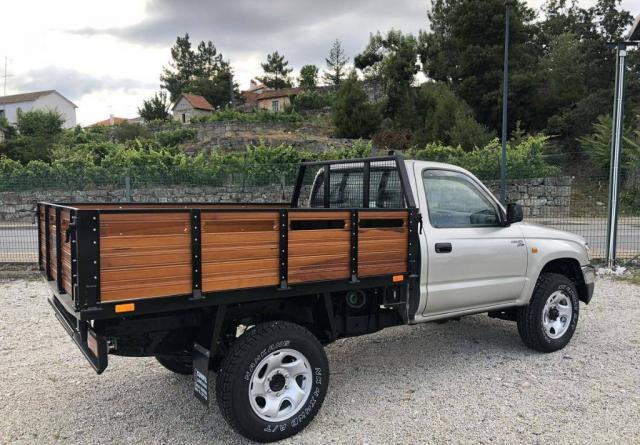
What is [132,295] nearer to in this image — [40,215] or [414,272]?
[40,215]

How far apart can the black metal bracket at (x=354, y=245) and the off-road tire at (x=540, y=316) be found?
227 cm

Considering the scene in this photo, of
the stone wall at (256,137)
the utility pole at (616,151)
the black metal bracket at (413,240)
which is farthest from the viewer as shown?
the stone wall at (256,137)

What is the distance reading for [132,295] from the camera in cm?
302

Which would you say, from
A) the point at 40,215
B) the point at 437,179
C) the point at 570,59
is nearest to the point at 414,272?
the point at 437,179

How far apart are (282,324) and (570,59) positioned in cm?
3827

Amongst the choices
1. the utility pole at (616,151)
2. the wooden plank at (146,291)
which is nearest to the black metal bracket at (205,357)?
the wooden plank at (146,291)

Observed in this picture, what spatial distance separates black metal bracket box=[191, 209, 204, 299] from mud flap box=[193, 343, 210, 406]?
1.71 feet

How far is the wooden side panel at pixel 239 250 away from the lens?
10.7ft

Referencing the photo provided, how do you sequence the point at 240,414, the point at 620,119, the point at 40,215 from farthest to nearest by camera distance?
the point at 620,119 < the point at 40,215 < the point at 240,414

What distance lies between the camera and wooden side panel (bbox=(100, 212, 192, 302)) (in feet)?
9.60

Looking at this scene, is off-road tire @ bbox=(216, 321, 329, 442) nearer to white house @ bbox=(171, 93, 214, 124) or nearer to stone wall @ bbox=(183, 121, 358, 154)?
stone wall @ bbox=(183, 121, 358, 154)

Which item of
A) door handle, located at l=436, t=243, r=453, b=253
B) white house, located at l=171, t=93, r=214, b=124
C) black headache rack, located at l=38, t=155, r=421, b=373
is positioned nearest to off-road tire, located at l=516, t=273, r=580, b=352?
door handle, located at l=436, t=243, r=453, b=253

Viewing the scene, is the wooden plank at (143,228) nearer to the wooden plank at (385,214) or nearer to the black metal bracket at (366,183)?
the wooden plank at (385,214)

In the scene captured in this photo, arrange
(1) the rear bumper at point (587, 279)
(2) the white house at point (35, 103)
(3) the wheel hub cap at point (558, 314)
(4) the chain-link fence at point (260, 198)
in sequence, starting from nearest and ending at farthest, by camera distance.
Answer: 1. (3) the wheel hub cap at point (558, 314)
2. (1) the rear bumper at point (587, 279)
3. (4) the chain-link fence at point (260, 198)
4. (2) the white house at point (35, 103)
